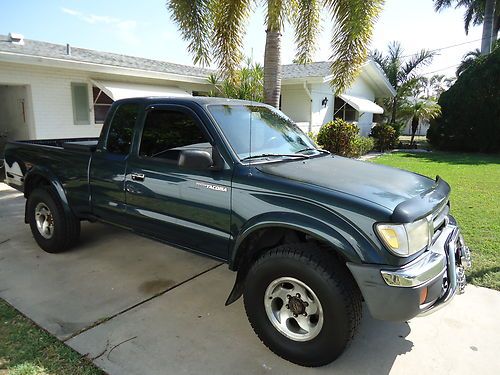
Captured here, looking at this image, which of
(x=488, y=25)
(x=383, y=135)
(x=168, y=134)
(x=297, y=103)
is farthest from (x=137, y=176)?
(x=488, y=25)

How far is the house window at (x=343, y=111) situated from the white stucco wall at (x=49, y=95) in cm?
1171

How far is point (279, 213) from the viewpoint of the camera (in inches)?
109

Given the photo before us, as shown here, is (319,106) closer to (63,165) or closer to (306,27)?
(306,27)

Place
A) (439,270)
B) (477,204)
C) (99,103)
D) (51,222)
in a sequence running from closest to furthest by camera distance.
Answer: (439,270)
(51,222)
(477,204)
(99,103)

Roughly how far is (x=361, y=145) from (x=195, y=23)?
30.9ft

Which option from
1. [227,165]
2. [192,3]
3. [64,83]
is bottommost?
[227,165]

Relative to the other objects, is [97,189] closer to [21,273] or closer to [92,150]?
[92,150]

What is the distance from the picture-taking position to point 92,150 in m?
4.22

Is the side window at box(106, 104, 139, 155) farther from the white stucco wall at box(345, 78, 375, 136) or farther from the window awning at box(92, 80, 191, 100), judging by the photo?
the white stucco wall at box(345, 78, 375, 136)

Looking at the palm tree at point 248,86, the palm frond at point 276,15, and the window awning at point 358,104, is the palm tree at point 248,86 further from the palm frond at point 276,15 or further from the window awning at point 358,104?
the window awning at point 358,104

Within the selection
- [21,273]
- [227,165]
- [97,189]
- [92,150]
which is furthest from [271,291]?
[21,273]

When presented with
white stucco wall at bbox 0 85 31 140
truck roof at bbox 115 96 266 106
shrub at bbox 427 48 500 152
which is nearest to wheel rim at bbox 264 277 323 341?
truck roof at bbox 115 96 266 106

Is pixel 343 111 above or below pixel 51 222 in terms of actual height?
above

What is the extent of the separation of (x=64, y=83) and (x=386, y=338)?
11186 millimetres
